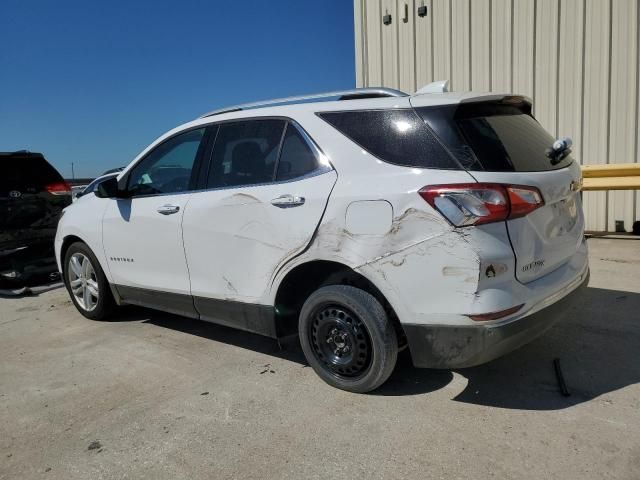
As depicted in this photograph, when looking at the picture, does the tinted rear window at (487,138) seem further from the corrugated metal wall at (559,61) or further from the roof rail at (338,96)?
the corrugated metal wall at (559,61)

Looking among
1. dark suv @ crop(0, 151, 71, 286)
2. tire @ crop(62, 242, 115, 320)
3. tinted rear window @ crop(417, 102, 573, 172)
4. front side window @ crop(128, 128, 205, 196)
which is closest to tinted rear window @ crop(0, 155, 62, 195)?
dark suv @ crop(0, 151, 71, 286)

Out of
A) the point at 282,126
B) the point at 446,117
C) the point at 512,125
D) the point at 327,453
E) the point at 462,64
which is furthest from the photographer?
the point at 462,64

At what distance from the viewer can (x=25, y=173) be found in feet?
23.8

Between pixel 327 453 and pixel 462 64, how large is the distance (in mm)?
7748

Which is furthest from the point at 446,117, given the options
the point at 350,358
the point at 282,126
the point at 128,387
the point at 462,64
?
the point at 462,64

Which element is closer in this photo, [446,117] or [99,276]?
[446,117]

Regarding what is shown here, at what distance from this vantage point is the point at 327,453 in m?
2.69

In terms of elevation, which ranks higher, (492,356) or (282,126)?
(282,126)

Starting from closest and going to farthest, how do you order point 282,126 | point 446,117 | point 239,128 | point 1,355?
1. point 446,117
2. point 282,126
3. point 239,128
4. point 1,355

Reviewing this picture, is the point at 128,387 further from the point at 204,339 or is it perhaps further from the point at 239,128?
the point at 239,128

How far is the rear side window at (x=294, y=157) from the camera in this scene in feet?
10.9

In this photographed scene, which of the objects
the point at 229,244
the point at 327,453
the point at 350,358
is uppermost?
the point at 229,244

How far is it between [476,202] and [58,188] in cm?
660

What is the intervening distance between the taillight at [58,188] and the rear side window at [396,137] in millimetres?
5658
